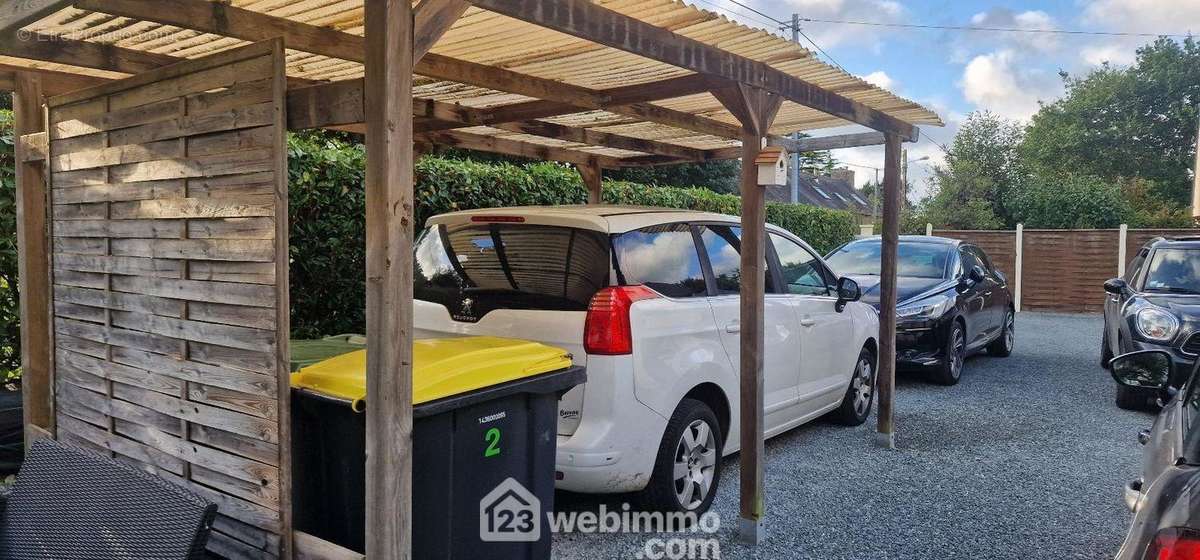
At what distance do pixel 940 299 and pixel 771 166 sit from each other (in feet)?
16.0

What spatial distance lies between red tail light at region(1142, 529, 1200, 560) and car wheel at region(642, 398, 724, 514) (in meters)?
2.41

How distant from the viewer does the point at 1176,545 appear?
5.33 ft

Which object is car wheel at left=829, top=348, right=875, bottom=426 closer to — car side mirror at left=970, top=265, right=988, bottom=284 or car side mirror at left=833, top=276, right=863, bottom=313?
car side mirror at left=833, top=276, right=863, bottom=313

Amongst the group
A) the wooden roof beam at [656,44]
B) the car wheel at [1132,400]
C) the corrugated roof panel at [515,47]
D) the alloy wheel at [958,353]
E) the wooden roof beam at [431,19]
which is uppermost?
the corrugated roof panel at [515,47]

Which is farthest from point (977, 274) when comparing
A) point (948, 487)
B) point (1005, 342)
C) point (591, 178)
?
point (948, 487)

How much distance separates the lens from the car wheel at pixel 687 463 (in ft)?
12.9

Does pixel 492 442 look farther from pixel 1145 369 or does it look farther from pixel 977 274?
pixel 977 274

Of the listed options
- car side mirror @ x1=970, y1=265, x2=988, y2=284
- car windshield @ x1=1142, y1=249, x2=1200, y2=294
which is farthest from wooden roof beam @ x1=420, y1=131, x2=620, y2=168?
car windshield @ x1=1142, y1=249, x2=1200, y2=294

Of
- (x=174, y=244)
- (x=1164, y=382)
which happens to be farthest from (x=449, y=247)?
(x=1164, y=382)

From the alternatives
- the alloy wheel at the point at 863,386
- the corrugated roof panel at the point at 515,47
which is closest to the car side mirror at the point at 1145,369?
the corrugated roof panel at the point at 515,47

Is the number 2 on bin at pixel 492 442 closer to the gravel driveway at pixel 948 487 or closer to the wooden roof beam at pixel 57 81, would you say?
the gravel driveway at pixel 948 487

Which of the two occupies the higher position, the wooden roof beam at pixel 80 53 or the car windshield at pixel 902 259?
the wooden roof beam at pixel 80 53

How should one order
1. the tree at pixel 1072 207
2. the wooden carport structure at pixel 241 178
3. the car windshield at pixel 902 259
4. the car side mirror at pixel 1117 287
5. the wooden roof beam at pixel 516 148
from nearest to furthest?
the wooden carport structure at pixel 241 178 < the wooden roof beam at pixel 516 148 < the car side mirror at pixel 1117 287 < the car windshield at pixel 902 259 < the tree at pixel 1072 207

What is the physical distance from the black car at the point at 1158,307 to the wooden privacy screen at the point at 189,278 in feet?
21.2
